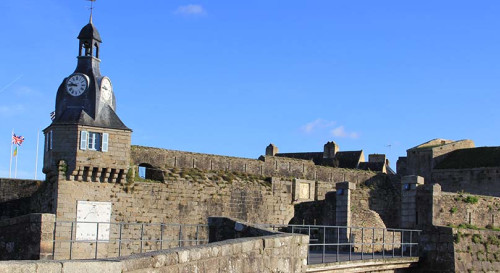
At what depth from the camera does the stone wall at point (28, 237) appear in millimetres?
19250

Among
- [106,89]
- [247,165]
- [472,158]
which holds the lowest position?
[247,165]

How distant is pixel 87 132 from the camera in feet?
94.6

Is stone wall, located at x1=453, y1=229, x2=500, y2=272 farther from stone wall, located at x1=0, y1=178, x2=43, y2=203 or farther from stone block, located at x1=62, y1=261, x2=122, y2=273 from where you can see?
stone wall, located at x1=0, y1=178, x2=43, y2=203

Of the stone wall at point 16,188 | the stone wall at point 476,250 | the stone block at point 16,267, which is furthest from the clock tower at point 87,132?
the stone block at point 16,267

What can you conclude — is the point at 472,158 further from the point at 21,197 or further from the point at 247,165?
the point at 21,197

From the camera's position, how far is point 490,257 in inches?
834

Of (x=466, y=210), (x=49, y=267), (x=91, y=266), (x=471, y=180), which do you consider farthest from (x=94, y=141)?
(x=49, y=267)

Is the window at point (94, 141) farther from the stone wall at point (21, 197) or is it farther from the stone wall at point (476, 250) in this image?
the stone wall at point (476, 250)

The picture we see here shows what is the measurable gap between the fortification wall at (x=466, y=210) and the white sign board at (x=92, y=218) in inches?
479

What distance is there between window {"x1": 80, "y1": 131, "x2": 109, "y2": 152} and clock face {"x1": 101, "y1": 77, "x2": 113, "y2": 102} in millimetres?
1729

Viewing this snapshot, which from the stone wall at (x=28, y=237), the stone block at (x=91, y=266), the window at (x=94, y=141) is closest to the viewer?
the stone block at (x=91, y=266)

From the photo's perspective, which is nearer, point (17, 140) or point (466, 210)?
point (466, 210)

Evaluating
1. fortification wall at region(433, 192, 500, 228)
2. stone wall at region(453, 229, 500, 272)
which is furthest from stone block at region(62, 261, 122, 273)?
fortification wall at region(433, 192, 500, 228)

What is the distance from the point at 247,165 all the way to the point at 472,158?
11354mm
